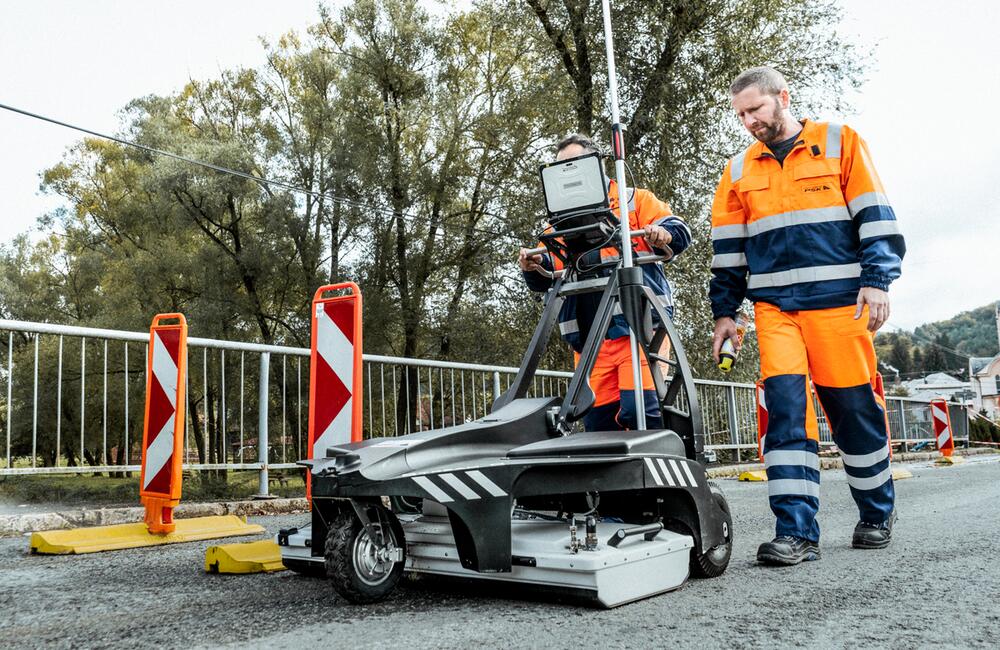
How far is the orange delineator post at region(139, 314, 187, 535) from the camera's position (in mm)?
4555

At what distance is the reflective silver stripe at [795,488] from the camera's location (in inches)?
131

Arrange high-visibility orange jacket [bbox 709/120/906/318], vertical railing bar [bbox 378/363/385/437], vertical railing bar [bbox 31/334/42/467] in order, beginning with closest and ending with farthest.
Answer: high-visibility orange jacket [bbox 709/120/906/318] → vertical railing bar [bbox 31/334/42/467] → vertical railing bar [bbox 378/363/385/437]

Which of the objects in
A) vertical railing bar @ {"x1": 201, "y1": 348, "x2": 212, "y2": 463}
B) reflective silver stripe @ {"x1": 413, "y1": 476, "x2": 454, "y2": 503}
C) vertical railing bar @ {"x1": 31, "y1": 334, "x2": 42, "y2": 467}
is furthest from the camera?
vertical railing bar @ {"x1": 201, "y1": 348, "x2": 212, "y2": 463}

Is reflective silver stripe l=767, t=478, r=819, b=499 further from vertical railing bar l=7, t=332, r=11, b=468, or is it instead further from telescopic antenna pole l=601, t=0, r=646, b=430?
vertical railing bar l=7, t=332, r=11, b=468

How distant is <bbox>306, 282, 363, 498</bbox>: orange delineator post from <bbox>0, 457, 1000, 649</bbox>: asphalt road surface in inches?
36.7

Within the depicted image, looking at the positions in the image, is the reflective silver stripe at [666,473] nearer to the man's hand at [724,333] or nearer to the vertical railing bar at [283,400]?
the man's hand at [724,333]

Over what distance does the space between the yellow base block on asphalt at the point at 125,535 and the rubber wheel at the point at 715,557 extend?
2952 mm

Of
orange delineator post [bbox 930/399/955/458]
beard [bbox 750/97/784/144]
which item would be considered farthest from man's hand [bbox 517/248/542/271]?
orange delineator post [bbox 930/399/955/458]

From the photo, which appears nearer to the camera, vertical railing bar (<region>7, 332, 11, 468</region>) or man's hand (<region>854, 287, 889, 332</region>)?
man's hand (<region>854, 287, 889, 332</region>)

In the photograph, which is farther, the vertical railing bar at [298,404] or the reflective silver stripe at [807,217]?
the vertical railing bar at [298,404]

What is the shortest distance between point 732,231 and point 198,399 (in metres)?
5.59

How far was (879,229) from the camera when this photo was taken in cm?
337

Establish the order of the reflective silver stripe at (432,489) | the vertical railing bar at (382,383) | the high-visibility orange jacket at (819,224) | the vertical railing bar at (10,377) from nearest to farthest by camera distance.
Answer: the reflective silver stripe at (432,489)
the high-visibility orange jacket at (819,224)
the vertical railing bar at (10,377)
the vertical railing bar at (382,383)

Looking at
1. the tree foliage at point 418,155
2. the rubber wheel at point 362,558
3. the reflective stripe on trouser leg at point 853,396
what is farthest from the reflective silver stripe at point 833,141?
the tree foliage at point 418,155
